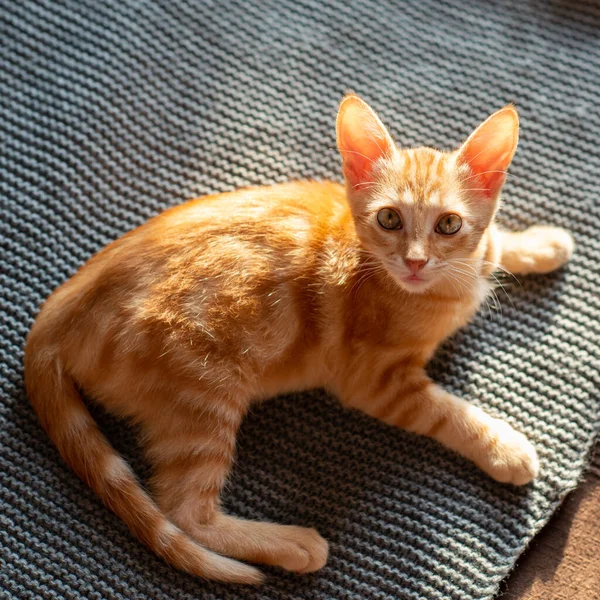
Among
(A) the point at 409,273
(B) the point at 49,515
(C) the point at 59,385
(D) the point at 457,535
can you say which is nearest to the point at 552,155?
(A) the point at 409,273

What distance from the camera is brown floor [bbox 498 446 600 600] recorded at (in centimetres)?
133

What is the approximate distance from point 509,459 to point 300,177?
761 mm

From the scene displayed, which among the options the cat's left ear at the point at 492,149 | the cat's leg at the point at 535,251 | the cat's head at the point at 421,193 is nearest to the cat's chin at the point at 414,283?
the cat's head at the point at 421,193

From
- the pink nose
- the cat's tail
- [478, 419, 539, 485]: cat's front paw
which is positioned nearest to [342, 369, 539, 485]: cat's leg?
[478, 419, 539, 485]: cat's front paw

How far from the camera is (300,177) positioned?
5.26 ft

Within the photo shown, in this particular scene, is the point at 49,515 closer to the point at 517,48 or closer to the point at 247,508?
the point at 247,508

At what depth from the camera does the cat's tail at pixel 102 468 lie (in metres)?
1.25

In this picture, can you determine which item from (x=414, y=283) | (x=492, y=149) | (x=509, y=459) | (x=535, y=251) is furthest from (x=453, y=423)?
(x=492, y=149)

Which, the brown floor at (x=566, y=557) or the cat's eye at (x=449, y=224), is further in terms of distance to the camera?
the brown floor at (x=566, y=557)

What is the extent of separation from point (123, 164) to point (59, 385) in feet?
1.82

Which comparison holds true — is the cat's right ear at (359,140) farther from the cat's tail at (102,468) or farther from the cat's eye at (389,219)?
the cat's tail at (102,468)

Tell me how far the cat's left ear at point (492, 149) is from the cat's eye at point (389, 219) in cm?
15

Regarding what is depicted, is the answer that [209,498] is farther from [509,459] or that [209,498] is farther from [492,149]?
[492,149]

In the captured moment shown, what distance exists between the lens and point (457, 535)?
1.33 meters
